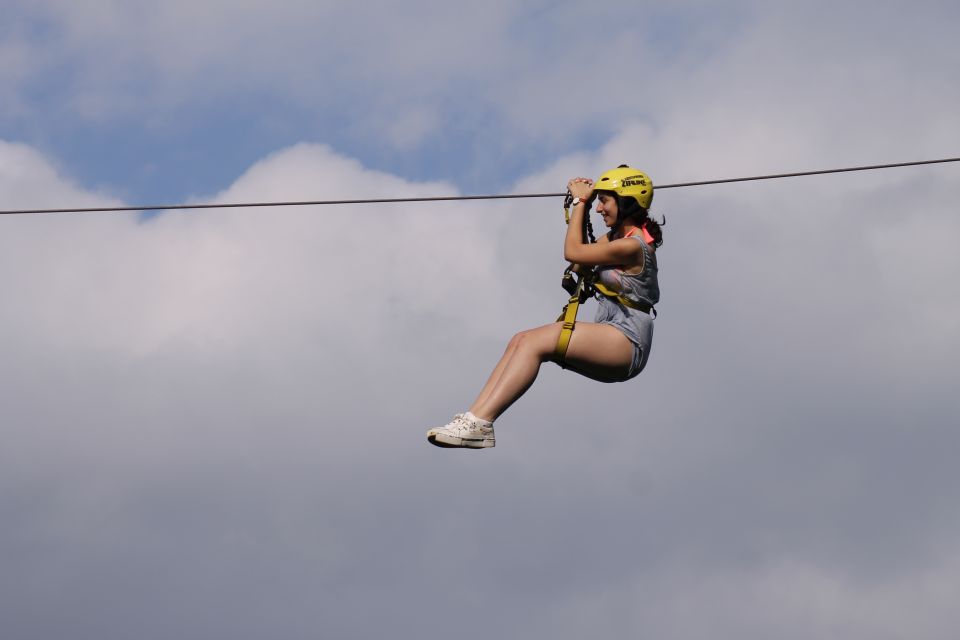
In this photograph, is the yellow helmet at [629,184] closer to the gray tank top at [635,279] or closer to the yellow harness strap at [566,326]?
the gray tank top at [635,279]

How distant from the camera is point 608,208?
1557 centimetres

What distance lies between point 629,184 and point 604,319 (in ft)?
3.63

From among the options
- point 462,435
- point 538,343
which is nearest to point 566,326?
point 538,343

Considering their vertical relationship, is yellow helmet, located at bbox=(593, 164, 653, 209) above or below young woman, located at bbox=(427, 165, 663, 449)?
above

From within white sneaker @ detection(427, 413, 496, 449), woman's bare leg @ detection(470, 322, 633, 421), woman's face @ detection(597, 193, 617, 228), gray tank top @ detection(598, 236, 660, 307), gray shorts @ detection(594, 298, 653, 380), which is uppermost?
woman's face @ detection(597, 193, 617, 228)

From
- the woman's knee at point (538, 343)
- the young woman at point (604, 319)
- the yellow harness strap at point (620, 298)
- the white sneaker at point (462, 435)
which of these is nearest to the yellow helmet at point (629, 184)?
the young woman at point (604, 319)

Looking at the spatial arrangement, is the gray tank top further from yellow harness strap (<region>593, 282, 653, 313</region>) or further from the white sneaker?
the white sneaker

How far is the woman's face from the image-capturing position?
15.5 m

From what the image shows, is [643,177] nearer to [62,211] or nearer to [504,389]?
[504,389]

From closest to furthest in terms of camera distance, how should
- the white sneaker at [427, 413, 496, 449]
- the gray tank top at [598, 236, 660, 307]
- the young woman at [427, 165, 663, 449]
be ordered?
the white sneaker at [427, 413, 496, 449], the young woman at [427, 165, 663, 449], the gray tank top at [598, 236, 660, 307]

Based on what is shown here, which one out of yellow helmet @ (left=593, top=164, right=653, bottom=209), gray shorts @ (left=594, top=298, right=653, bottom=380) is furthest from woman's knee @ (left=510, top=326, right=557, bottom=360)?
yellow helmet @ (left=593, top=164, right=653, bottom=209)

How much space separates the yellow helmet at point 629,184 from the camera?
1551cm

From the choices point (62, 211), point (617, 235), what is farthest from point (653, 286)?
point (62, 211)

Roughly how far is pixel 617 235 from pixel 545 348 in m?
1.22
